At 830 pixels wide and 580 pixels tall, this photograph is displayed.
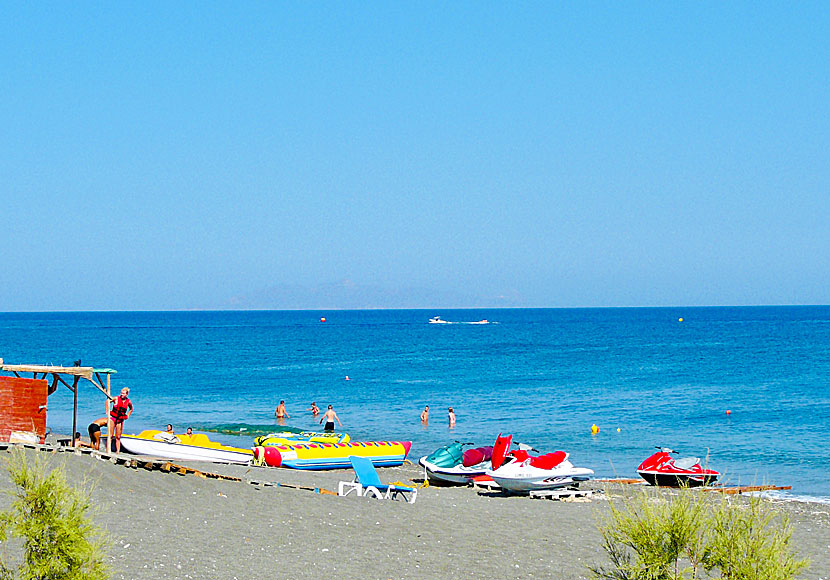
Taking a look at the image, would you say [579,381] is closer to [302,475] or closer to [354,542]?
[302,475]

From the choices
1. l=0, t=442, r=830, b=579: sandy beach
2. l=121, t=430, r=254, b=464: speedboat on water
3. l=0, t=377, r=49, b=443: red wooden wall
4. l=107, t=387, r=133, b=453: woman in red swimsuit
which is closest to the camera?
l=0, t=442, r=830, b=579: sandy beach

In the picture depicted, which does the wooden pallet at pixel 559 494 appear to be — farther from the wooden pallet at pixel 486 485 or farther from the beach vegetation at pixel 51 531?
the beach vegetation at pixel 51 531

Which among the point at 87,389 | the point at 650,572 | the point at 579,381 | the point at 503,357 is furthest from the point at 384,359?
the point at 650,572

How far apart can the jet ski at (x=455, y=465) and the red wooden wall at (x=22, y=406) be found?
8.48 meters

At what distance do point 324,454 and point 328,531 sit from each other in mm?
9722

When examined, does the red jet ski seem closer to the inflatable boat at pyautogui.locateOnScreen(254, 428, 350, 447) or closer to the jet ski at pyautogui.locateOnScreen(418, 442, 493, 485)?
the jet ski at pyautogui.locateOnScreen(418, 442, 493, 485)

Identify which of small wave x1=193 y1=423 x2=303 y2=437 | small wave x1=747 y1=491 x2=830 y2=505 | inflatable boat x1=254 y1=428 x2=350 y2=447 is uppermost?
inflatable boat x1=254 y1=428 x2=350 y2=447

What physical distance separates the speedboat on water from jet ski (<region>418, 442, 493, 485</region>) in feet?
16.2

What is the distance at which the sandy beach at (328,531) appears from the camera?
11.6 meters

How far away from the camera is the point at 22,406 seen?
1822cm

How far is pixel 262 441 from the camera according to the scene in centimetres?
2405

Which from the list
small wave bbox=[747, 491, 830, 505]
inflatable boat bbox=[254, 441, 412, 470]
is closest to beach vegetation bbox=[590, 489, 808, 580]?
small wave bbox=[747, 491, 830, 505]

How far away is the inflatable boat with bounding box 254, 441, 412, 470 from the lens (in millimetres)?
22859

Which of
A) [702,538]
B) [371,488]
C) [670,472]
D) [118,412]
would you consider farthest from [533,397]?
[702,538]
